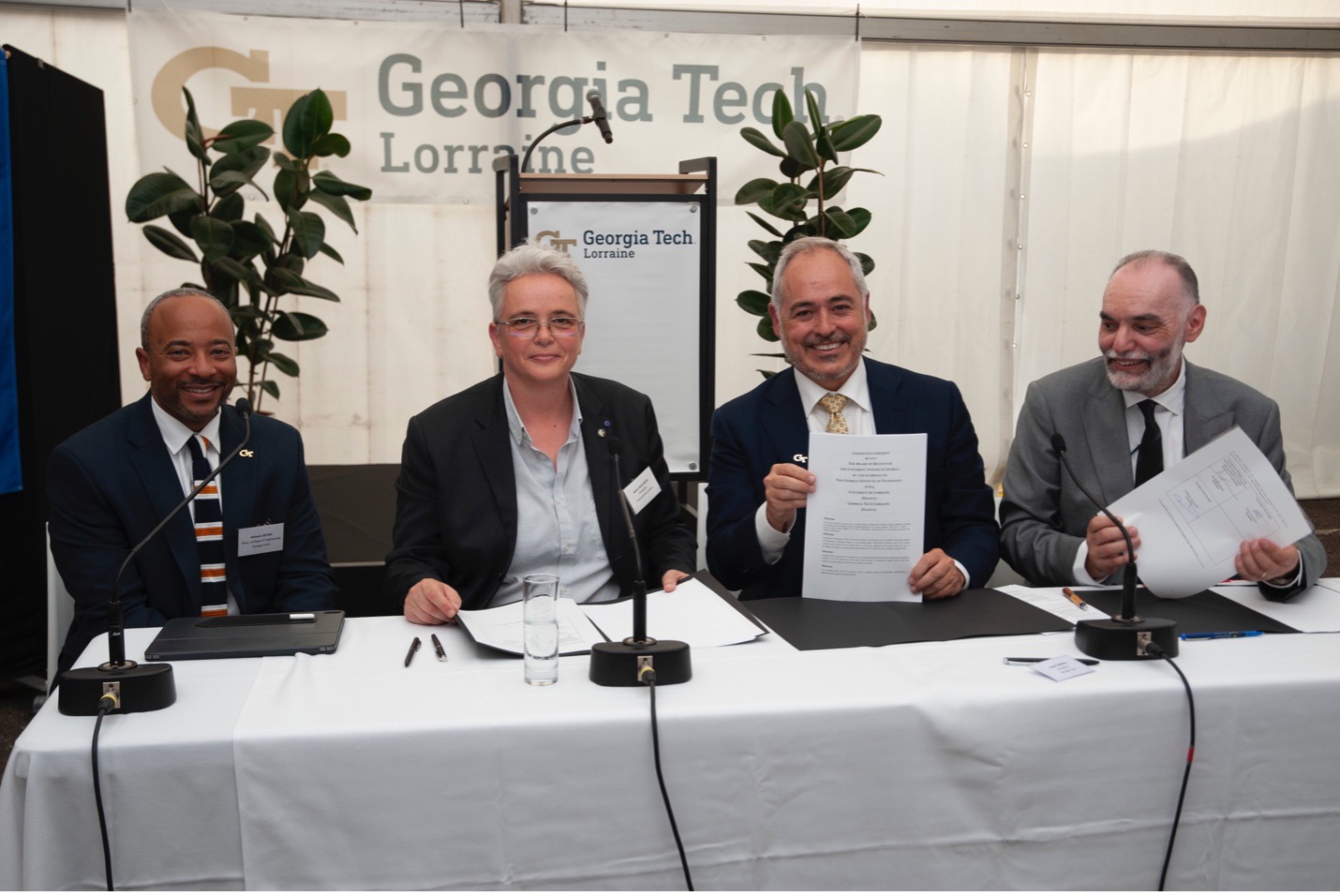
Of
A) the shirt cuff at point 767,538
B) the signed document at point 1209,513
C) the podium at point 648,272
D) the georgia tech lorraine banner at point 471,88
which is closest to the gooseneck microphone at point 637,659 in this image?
the shirt cuff at point 767,538

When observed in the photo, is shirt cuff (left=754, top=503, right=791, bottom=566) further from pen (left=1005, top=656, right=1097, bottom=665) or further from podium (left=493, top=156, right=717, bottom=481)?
podium (left=493, top=156, right=717, bottom=481)

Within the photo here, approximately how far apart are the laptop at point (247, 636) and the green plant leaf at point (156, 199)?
2.37m

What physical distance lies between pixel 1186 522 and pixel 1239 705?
45 centimetres

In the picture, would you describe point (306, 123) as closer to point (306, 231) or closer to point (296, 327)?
point (306, 231)

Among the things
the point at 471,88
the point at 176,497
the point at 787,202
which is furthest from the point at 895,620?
the point at 471,88

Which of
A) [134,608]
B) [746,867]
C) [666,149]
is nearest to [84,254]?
[134,608]

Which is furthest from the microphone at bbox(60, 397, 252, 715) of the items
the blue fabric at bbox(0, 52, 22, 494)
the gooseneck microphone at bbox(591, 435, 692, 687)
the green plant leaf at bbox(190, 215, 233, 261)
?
the green plant leaf at bbox(190, 215, 233, 261)

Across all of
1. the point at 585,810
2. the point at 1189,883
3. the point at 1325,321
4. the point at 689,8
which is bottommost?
the point at 1189,883

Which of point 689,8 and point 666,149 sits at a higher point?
point 689,8

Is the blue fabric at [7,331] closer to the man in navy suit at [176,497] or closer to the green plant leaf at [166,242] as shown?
the green plant leaf at [166,242]

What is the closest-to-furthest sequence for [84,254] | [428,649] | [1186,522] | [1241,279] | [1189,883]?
[1189,883], [428,649], [1186,522], [84,254], [1241,279]

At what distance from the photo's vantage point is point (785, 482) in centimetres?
193

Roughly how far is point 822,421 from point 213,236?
2.38 metres

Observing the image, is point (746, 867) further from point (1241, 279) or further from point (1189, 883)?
point (1241, 279)
